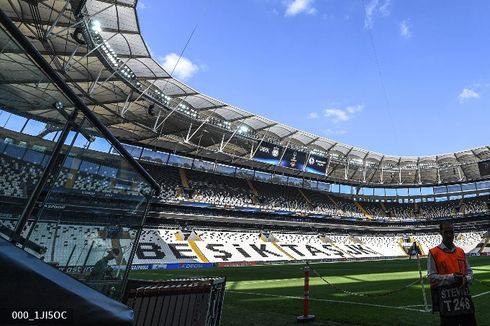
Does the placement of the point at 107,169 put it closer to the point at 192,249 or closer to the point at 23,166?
the point at 23,166

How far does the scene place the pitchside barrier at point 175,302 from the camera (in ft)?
12.8

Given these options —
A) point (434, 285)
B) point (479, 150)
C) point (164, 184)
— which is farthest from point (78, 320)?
point (479, 150)

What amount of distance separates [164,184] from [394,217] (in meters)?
42.2

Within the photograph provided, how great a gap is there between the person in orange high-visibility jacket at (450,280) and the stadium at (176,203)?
9.12 feet

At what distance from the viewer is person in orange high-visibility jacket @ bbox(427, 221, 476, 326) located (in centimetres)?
412

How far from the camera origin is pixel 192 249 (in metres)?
37.9

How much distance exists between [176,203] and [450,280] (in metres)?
40.2

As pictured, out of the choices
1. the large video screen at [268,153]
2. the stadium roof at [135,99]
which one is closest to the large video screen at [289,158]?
the large video screen at [268,153]

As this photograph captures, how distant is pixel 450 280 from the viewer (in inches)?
163

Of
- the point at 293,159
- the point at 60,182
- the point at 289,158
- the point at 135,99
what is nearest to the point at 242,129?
the point at 289,158

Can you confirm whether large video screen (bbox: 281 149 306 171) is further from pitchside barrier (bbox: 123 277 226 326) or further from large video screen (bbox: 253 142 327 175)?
pitchside barrier (bbox: 123 277 226 326)

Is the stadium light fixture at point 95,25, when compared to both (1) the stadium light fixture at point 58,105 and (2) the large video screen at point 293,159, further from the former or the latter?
Result: (2) the large video screen at point 293,159

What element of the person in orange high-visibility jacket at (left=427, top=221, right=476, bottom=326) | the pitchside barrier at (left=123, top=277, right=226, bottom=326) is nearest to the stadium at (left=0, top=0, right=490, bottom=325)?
the pitchside barrier at (left=123, top=277, right=226, bottom=326)

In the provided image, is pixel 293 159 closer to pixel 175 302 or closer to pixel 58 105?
pixel 175 302
